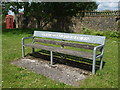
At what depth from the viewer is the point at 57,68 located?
4598mm

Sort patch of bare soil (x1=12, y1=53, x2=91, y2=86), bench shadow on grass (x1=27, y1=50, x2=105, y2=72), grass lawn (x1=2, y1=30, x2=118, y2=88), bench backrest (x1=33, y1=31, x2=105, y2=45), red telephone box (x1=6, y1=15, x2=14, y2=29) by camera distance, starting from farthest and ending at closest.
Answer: red telephone box (x1=6, y1=15, x2=14, y2=29) → bench shadow on grass (x1=27, y1=50, x2=105, y2=72) → bench backrest (x1=33, y1=31, x2=105, y2=45) → patch of bare soil (x1=12, y1=53, x2=91, y2=86) → grass lawn (x1=2, y1=30, x2=118, y2=88)

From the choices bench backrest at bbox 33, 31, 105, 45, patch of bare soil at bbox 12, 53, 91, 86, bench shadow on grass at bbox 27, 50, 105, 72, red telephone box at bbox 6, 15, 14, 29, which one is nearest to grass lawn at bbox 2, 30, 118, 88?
patch of bare soil at bbox 12, 53, 91, 86

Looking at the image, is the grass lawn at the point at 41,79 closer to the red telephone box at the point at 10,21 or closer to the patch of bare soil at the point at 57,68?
the patch of bare soil at the point at 57,68

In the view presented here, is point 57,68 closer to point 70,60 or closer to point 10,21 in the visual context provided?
point 70,60

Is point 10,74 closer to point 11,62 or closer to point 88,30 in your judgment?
point 11,62

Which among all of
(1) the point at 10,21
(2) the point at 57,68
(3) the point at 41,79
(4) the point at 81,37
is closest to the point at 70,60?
(2) the point at 57,68

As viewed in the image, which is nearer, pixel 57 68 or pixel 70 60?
pixel 57 68

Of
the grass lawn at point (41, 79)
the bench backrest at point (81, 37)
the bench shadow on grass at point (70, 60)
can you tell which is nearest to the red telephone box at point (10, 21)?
the bench shadow on grass at point (70, 60)

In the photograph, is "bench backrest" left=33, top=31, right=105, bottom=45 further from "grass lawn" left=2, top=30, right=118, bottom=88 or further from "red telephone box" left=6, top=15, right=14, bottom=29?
"red telephone box" left=6, top=15, right=14, bottom=29

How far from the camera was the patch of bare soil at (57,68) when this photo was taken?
3.91 meters

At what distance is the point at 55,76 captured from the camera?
13.2 feet

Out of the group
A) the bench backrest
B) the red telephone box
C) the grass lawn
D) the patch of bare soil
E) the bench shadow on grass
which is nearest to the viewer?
the grass lawn

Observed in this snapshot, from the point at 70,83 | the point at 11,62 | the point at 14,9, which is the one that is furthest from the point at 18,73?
the point at 14,9

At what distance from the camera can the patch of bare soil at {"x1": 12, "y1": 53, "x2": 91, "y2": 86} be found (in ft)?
12.8
